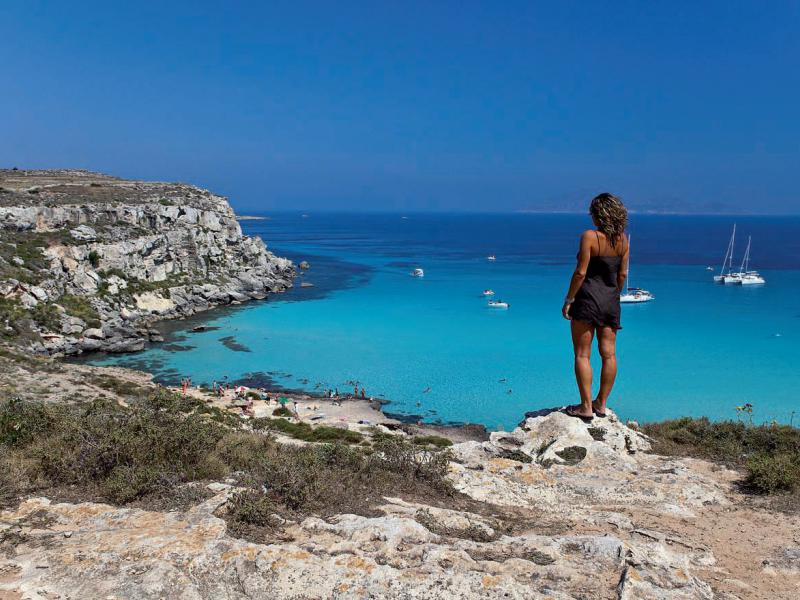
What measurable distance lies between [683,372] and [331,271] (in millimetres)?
58996

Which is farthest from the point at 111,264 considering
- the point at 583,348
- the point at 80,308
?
the point at 583,348

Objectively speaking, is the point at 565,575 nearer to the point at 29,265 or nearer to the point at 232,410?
the point at 232,410

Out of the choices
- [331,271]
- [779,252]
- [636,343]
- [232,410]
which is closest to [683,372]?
[636,343]

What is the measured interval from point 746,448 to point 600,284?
418cm

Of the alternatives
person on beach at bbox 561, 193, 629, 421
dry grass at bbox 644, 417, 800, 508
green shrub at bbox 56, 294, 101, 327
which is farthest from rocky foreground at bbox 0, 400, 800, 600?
green shrub at bbox 56, 294, 101, 327

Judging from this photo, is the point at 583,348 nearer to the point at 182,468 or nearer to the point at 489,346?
the point at 182,468

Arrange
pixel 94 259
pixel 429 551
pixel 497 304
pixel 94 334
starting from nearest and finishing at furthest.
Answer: pixel 429 551
pixel 94 334
pixel 94 259
pixel 497 304

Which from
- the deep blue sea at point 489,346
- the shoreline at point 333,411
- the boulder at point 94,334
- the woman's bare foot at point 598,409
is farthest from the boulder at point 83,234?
the woman's bare foot at point 598,409

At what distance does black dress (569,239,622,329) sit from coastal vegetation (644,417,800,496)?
2.81 meters

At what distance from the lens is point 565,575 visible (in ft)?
15.3

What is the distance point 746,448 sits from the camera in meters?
9.30

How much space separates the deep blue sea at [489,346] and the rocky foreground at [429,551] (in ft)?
39.0

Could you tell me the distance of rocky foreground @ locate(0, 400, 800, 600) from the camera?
4.42 meters

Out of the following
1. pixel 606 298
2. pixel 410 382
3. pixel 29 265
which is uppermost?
pixel 606 298
